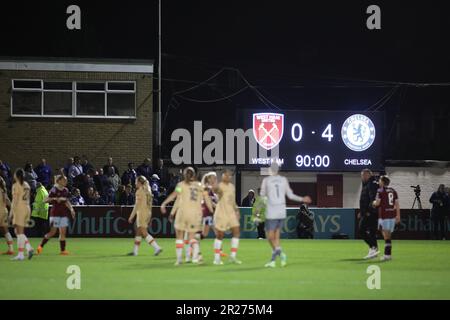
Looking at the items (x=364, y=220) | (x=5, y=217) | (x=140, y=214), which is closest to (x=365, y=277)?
(x=364, y=220)

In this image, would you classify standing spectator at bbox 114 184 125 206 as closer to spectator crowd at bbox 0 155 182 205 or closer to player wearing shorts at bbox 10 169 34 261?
spectator crowd at bbox 0 155 182 205

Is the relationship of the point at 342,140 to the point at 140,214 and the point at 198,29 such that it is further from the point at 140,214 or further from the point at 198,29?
the point at 140,214

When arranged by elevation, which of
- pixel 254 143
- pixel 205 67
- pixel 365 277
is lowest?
pixel 365 277

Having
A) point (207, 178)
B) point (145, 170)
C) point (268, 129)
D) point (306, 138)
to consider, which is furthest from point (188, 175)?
point (306, 138)

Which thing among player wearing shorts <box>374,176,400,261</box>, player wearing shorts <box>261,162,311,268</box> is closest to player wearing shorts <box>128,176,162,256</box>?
player wearing shorts <box>261,162,311,268</box>

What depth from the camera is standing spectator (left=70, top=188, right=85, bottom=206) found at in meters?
33.3

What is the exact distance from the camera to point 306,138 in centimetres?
4028

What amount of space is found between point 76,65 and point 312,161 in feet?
37.0

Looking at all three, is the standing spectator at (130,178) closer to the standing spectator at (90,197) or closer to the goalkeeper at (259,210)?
the standing spectator at (90,197)

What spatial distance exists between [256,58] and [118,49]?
7.73m

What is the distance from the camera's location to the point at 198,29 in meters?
48.8

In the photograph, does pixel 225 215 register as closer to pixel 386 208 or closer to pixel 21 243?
pixel 386 208

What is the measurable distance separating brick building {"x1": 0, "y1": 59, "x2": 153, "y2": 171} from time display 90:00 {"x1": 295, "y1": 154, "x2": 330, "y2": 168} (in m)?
6.66

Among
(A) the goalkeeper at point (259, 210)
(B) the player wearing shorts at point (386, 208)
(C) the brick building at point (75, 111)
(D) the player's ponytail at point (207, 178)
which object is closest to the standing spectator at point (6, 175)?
(C) the brick building at point (75, 111)
